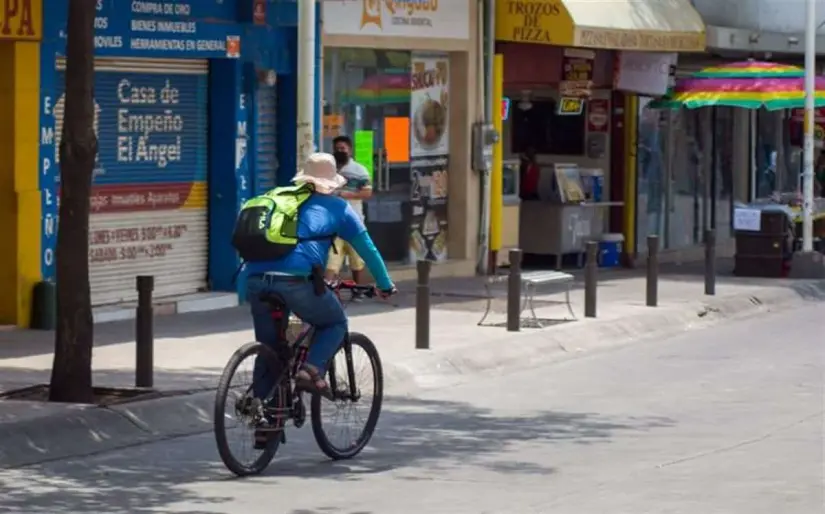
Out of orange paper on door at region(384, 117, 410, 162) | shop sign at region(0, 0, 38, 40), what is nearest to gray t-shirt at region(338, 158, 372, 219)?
orange paper on door at region(384, 117, 410, 162)

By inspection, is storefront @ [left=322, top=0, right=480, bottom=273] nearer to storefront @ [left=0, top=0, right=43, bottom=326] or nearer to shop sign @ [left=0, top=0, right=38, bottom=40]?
shop sign @ [left=0, top=0, right=38, bottom=40]

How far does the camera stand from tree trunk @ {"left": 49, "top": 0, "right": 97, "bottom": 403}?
12484 millimetres

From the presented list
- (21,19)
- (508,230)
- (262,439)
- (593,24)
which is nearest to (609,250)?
A: (508,230)

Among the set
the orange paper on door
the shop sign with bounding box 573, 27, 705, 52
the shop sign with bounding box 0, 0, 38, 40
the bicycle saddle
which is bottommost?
the bicycle saddle

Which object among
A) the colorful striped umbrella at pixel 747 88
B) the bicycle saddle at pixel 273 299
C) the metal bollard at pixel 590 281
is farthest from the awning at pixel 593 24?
the bicycle saddle at pixel 273 299

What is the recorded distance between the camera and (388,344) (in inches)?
653

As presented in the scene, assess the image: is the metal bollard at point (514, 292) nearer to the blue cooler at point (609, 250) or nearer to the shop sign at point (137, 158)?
the shop sign at point (137, 158)

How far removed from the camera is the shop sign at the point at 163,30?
17.8 meters

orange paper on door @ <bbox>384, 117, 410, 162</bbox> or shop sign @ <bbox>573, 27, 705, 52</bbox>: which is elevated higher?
shop sign @ <bbox>573, 27, 705, 52</bbox>

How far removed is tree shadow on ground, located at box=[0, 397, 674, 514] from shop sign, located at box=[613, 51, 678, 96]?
544 inches

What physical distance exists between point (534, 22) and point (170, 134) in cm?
642

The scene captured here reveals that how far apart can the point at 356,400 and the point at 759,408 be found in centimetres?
372

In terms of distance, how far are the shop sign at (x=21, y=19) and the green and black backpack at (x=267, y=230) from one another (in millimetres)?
6577

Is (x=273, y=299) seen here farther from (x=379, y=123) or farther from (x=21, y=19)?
(x=379, y=123)
